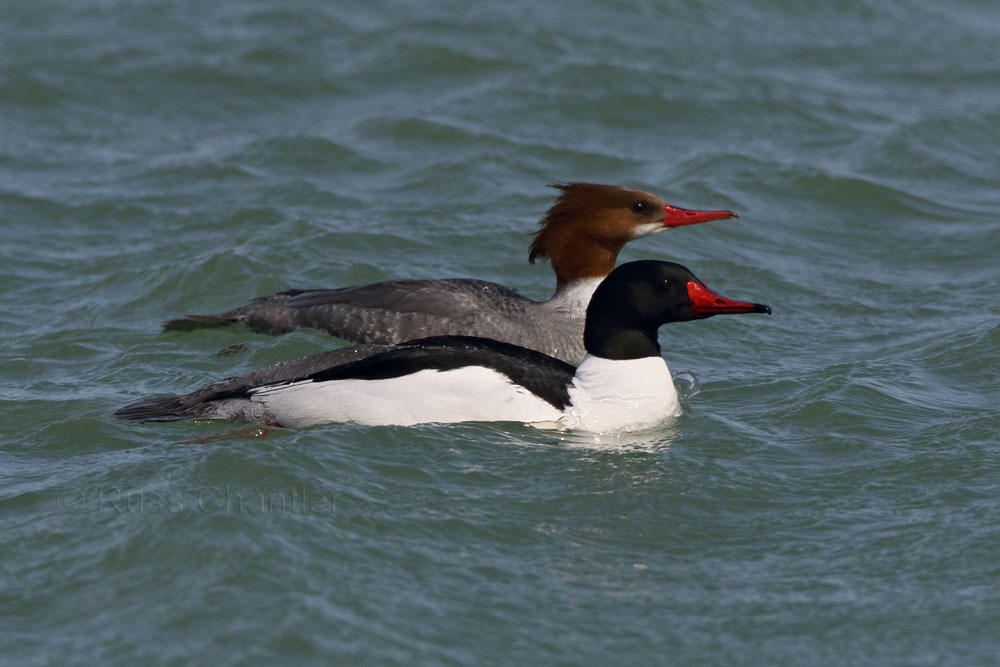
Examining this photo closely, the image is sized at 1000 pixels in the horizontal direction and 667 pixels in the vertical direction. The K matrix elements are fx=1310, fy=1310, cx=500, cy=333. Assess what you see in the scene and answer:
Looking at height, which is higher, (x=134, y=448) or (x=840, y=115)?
(x=840, y=115)

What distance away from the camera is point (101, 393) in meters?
8.56

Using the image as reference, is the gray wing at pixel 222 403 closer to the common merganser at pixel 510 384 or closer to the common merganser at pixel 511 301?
the common merganser at pixel 510 384

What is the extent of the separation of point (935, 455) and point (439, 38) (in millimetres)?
11130

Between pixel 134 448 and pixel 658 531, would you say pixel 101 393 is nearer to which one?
pixel 134 448

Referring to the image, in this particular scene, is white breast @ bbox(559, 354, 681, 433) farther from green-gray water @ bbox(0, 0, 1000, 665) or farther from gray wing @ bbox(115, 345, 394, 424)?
gray wing @ bbox(115, 345, 394, 424)

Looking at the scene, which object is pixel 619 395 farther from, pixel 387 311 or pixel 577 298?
pixel 387 311

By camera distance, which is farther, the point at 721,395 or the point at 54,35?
the point at 54,35

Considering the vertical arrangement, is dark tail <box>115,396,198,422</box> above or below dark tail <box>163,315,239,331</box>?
above

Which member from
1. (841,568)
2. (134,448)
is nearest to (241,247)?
(134,448)

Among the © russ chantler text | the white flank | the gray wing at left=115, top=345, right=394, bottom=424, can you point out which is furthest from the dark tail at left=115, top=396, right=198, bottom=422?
the © russ chantler text

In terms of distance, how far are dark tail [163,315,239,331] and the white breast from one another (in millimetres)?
3244

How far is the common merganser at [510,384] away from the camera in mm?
7520

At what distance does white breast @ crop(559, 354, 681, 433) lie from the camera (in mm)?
7582

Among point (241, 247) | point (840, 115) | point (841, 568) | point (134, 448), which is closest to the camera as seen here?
point (841, 568)
